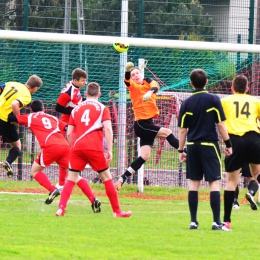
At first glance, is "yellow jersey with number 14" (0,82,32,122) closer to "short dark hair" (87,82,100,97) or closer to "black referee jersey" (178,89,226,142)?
"short dark hair" (87,82,100,97)

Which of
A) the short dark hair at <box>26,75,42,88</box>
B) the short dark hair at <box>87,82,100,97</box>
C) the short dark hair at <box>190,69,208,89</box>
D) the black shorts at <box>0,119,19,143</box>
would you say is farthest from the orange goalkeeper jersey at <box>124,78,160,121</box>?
the short dark hair at <box>190,69,208,89</box>

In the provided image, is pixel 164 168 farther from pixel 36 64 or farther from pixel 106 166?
pixel 106 166

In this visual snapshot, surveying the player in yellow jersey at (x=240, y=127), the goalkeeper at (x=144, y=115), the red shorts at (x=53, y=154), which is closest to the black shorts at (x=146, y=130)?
the goalkeeper at (x=144, y=115)

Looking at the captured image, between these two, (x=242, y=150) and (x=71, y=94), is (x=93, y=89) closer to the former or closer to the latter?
(x=242, y=150)

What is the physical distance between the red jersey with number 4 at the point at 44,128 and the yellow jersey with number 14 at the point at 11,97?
72 cm

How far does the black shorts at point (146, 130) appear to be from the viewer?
13.2 meters

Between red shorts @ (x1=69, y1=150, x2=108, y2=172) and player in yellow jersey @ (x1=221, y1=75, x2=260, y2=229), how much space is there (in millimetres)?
1646

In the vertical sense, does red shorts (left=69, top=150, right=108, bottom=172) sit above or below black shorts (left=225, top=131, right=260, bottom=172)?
below

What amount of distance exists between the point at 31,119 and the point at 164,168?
565cm

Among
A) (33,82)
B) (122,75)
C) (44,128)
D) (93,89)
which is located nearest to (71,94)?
(33,82)

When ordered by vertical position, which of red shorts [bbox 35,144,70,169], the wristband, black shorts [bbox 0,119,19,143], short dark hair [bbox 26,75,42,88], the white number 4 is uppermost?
short dark hair [bbox 26,75,42,88]

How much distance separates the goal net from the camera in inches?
612

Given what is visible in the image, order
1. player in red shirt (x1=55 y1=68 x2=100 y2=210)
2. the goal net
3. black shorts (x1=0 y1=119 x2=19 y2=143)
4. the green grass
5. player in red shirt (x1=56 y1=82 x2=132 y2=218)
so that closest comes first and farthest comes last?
the green grass < player in red shirt (x1=56 y1=82 x2=132 y2=218) < player in red shirt (x1=55 y1=68 x2=100 y2=210) < black shorts (x1=0 y1=119 x2=19 y2=143) < the goal net

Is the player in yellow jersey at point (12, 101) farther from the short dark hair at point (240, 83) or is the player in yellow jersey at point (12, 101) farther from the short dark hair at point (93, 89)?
the short dark hair at point (240, 83)
